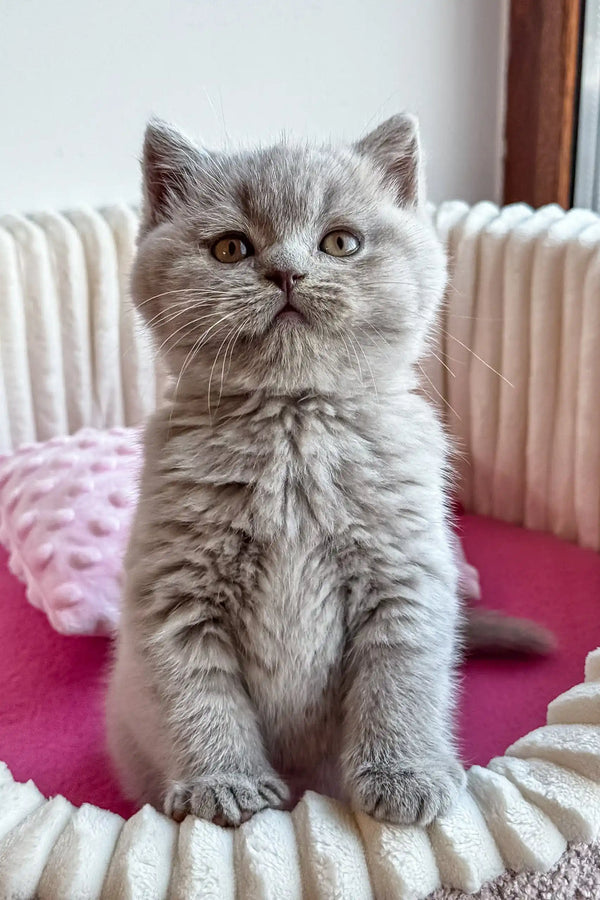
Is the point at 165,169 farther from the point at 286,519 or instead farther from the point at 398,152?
the point at 286,519

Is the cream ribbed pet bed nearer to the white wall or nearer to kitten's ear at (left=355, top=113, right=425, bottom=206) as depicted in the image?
the white wall

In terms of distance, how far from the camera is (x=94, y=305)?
1555 mm

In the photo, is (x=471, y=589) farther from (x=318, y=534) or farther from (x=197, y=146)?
(x=197, y=146)

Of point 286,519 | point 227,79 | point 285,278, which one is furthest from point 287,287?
point 227,79

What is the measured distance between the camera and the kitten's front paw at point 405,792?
2.45ft

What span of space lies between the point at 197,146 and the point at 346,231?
0.65ft

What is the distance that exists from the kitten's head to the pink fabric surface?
46 centimetres

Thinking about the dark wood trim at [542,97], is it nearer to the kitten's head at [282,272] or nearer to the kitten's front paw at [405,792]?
the kitten's head at [282,272]

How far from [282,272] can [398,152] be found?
0.25 metres

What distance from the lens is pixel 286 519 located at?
2.72 ft

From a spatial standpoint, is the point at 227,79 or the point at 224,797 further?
the point at 227,79

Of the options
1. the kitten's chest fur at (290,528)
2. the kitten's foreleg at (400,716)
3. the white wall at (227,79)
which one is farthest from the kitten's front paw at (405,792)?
the white wall at (227,79)

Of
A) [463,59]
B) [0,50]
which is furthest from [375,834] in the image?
[463,59]

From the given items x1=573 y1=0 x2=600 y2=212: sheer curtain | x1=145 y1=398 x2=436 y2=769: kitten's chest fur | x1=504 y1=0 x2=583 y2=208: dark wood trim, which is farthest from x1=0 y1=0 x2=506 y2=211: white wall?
x1=145 y1=398 x2=436 y2=769: kitten's chest fur
